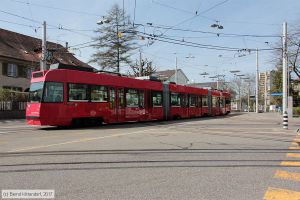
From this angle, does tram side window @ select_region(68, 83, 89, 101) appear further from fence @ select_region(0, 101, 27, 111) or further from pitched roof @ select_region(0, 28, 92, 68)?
pitched roof @ select_region(0, 28, 92, 68)

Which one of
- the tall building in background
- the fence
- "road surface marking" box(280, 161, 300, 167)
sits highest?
the tall building in background

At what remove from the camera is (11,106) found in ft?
99.2

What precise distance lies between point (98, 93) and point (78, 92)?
1.63m

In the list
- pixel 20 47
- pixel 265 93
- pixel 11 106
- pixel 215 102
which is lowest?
pixel 11 106

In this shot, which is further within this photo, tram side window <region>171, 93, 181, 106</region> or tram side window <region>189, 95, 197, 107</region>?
tram side window <region>189, 95, 197, 107</region>

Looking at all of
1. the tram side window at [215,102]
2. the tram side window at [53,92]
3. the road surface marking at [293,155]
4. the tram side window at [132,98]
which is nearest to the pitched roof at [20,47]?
the tram side window at [215,102]

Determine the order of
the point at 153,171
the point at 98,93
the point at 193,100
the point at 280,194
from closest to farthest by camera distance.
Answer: the point at 280,194 → the point at 153,171 → the point at 98,93 → the point at 193,100

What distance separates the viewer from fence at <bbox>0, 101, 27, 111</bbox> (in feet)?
96.5

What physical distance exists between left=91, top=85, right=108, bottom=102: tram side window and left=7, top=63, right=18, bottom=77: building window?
2480cm

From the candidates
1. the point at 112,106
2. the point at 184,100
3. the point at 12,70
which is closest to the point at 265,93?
the point at 184,100

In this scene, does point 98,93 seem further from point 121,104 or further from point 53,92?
point 53,92

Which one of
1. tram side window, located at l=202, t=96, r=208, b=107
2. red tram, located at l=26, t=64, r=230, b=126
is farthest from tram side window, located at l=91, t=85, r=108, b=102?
tram side window, located at l=202, t=96, r=208, b=107

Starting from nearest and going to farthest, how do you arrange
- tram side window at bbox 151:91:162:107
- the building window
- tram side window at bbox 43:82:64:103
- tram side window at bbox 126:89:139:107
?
1. tram side window at bbox 43:82:64:103
2. tram side window at bbox 126:89:139:107
3. tram side window at bbox 151:91:162:107
4. the building window

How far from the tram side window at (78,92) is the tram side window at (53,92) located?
0.56 meters
